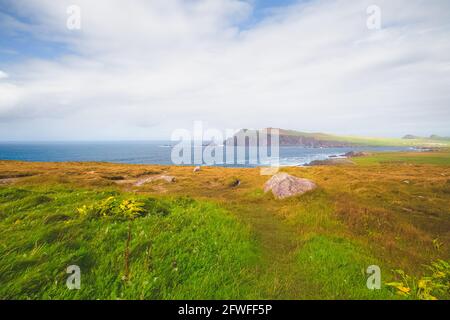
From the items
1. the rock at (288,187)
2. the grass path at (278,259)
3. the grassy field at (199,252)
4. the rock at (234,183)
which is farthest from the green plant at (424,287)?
the rock at (234,183)

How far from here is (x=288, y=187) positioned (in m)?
20.3

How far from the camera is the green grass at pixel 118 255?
532 centimetres

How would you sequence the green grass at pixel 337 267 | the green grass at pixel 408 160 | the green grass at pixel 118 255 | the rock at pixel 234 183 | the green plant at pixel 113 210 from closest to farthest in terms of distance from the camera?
the green grass at pixel 118 255 → the green grass at pixel 337 267 → the green plant at pixel 113 210 → the rock at pixel 234 183 → the green grass at pixel 408 160

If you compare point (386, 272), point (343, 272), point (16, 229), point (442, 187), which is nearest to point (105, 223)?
point (16, 229)

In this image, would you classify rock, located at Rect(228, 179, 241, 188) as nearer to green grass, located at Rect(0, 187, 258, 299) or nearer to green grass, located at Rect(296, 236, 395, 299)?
green grass, located at Rect(0, 187, 258, 299)

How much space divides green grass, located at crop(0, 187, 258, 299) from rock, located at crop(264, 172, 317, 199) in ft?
33.7

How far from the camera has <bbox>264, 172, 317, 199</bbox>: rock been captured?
1969 centimetres

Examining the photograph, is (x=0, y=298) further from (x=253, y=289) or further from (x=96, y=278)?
(x=253, y=289)

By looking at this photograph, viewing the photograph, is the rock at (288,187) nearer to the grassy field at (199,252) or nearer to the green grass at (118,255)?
the grassy field at (199,252)

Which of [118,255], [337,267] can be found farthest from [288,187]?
[118,255]

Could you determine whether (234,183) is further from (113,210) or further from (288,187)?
(113,210)

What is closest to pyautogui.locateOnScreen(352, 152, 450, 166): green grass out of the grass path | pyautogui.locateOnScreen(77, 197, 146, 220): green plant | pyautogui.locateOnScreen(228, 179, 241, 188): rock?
pyautogui.locateOnScreen(228, 179, 241, 188): rock

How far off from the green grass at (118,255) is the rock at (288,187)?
1028 cm
